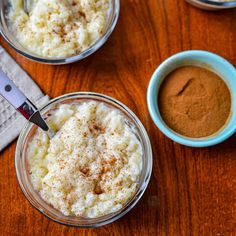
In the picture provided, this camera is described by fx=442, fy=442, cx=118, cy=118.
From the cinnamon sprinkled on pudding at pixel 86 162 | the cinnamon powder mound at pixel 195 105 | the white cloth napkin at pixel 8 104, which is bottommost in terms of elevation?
the cinnamon powder mound at pixel 195 105

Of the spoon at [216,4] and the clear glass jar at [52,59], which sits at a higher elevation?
the clear glass jar at [52,59]

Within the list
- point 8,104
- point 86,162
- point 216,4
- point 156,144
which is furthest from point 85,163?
point 216,4

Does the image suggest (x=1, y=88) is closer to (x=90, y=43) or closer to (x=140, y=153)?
(x=90, y=43)

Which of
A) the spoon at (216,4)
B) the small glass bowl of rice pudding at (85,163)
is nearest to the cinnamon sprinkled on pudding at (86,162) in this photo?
the small glass bowl of rice pudding at (85,163)

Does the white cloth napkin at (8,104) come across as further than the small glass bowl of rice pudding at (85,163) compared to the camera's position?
Yes

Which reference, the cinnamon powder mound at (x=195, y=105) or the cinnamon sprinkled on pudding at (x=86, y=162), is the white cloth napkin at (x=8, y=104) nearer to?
the cinnamon sprinkled on pudding at (x=86, y=162)

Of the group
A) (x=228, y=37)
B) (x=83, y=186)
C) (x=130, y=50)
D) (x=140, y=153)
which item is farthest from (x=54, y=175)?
(x=228, y=37)

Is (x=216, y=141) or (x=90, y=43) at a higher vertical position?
(x=90, y=43)

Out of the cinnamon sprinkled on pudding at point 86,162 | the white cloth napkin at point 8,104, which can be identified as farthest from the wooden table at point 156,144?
the cinnamon sprinkled on pudding at point 86,162
